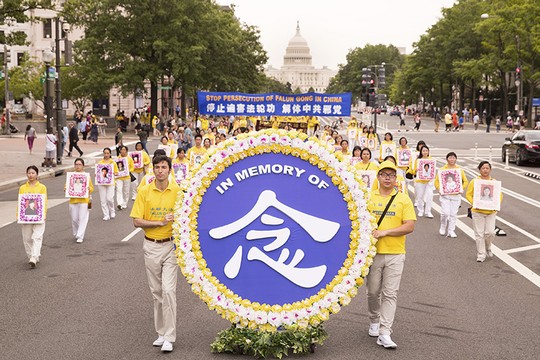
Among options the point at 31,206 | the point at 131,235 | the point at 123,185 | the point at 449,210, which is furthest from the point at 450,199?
the point at 123,185

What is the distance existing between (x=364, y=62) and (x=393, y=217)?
577 feet

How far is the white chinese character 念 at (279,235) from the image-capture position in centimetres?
793

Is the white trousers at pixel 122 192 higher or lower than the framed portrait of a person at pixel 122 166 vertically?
lower

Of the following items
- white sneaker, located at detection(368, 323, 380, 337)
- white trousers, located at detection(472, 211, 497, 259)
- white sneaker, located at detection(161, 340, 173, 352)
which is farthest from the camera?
white trousers, located at detection(472, 211, 497, 259)

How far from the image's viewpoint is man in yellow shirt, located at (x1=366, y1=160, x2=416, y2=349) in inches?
326

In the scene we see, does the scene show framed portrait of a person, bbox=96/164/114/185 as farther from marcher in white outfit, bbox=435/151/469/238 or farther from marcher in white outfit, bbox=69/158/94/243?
marcher in white outfit, bbox=435/151/469/238

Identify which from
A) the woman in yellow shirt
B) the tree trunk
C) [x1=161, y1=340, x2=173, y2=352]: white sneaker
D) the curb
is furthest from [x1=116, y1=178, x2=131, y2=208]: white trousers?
the tree trunk

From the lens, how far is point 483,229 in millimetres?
13156

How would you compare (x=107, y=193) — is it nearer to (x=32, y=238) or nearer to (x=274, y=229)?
(x=32, y=238)

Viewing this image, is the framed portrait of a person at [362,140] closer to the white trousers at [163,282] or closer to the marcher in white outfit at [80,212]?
the marcher in white outfit at [80,212]

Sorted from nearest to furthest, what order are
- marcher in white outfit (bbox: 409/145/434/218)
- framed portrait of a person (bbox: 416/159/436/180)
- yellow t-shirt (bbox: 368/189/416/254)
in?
yellow t-shirt (bbox: 368/189/416/254), framed portrait of a person (bbox: 416/159/436/180), marcher in white outfit (bbox: 409/145/434/218)

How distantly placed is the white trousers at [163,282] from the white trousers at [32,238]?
529 cm

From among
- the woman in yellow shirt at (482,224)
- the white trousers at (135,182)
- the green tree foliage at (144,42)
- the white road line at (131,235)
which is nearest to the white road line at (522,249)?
the woman in yellow shirt at (482,224)

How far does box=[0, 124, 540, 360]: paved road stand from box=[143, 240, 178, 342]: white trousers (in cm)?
27
